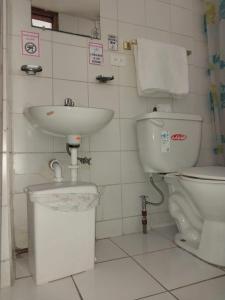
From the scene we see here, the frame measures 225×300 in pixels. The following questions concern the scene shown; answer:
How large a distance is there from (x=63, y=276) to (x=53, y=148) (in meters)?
0.66

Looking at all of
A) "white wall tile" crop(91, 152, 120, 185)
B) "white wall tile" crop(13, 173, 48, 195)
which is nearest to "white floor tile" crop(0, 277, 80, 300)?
"white wall tile" crop(13, 173, 48, 195)

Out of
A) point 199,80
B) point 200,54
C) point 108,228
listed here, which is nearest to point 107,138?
point 108,228

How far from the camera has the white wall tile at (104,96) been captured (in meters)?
1.47

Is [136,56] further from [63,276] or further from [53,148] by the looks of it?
[63,276]

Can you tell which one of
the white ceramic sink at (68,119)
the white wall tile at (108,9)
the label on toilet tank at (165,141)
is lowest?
the label on toilet tank at (165,141)

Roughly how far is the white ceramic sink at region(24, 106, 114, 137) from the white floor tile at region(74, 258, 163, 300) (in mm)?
635

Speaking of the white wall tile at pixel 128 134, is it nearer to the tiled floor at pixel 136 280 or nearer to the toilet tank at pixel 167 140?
the toilet tank at pixel 167 140

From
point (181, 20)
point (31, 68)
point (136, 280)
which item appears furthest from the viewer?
point (181, 20)

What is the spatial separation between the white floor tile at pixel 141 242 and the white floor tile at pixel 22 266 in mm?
503

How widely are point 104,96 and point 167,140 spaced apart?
0.48 meters

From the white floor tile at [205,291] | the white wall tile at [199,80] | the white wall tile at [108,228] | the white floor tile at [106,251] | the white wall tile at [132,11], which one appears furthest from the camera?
the white wall tile at [199,80]

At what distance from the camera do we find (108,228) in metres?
1.50

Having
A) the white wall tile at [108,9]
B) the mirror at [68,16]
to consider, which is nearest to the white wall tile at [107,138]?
the mirror at [68,16]

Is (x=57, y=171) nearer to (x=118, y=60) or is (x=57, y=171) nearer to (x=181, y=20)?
(x=118, y=60)
